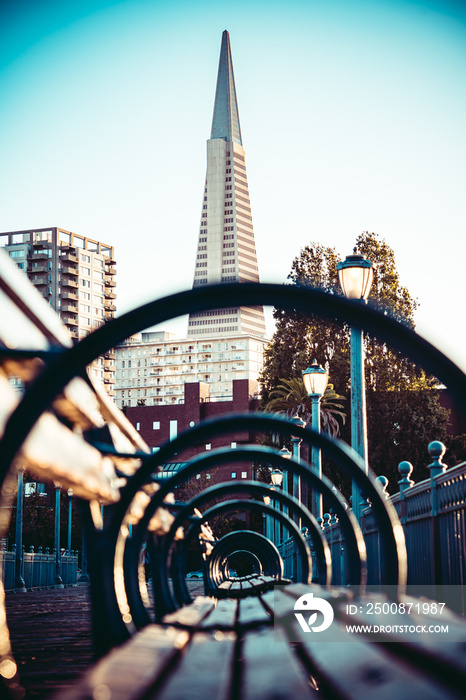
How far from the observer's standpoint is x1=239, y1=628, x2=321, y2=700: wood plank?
134 centimetres

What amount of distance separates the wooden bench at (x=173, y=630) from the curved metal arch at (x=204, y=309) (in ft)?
0.08

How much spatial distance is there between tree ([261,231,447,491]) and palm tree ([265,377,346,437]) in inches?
17.7

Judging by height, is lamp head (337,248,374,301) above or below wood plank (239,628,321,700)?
above

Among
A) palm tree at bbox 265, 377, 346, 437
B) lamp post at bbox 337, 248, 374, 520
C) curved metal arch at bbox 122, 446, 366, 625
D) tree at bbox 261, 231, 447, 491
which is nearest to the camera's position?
curved metal arch at bbox 122, 446, 366, 625

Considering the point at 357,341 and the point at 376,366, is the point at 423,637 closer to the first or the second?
the point at 357,341

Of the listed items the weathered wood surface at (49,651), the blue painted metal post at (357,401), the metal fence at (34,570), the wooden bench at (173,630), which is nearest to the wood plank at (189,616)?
the wooden bench at (173,630)

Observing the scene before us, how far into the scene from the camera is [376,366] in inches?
1523

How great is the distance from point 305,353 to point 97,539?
38204mm

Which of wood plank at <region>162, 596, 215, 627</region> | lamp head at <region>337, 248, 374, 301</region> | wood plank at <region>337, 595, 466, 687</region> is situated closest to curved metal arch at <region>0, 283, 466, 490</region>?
wood plank at <region>337, 595, 466, 687</region>

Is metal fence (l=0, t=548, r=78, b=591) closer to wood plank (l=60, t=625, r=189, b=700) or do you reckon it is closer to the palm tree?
the palm tree

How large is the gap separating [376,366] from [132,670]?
3779 cm

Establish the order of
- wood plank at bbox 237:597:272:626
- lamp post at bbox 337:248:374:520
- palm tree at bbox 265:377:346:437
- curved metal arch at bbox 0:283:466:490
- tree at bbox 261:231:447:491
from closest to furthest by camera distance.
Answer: curved metal arch at bbox 0:283:466:490 < wood plank at bbox 237:597:272:626 < lamp post at bbox 337:248:374:520 < tree at bbox 261:231:447:491 < palm tree at bbox 265:377:346:437

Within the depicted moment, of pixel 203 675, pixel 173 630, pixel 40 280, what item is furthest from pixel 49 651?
pixel 40 280

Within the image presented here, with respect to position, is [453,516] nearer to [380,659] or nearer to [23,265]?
[380,659]
